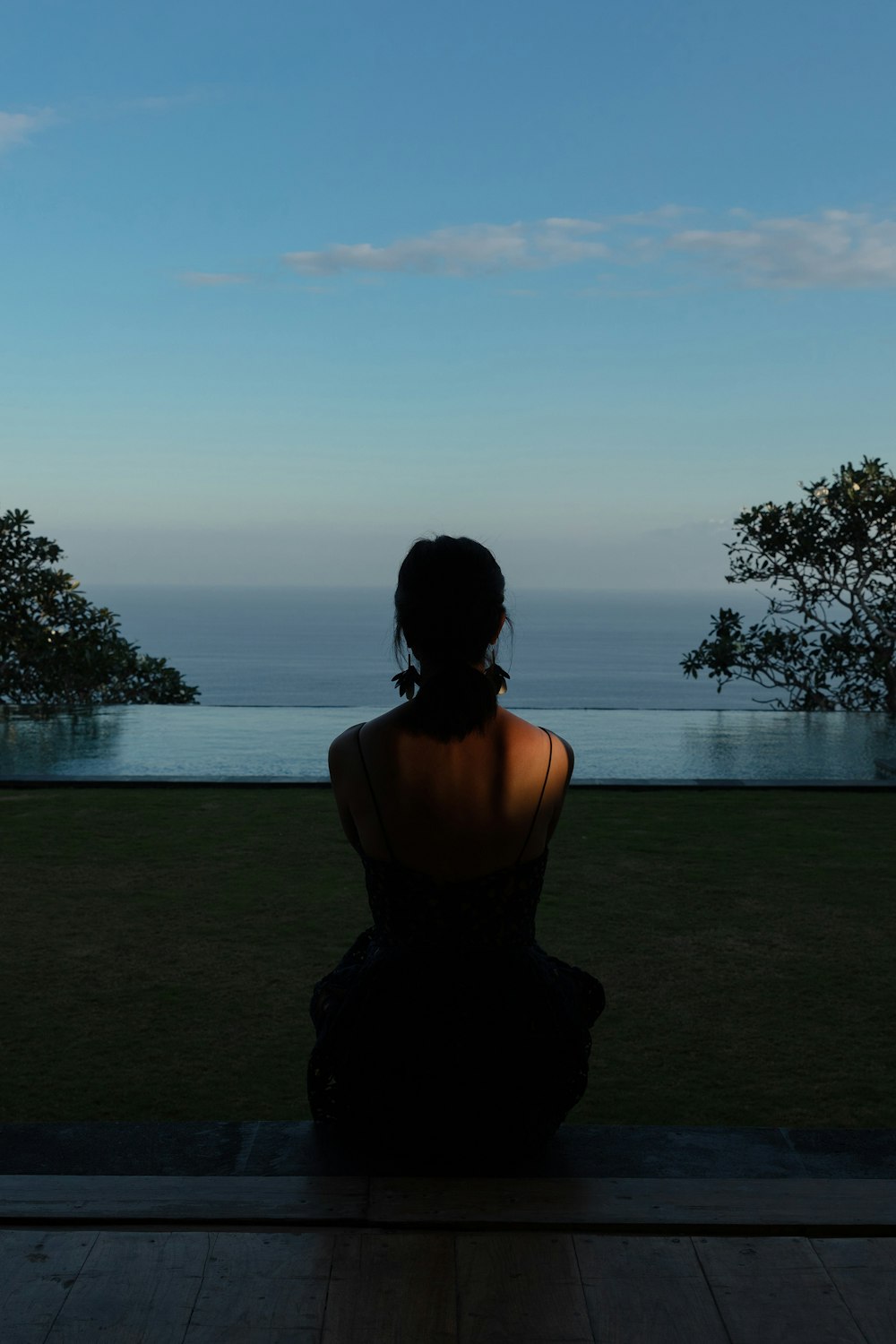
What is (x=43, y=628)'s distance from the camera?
11.3 meters

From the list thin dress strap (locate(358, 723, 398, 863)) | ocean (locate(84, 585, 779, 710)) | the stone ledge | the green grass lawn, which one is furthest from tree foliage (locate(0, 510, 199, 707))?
thin dress strap (locate(358, 723, 398, 863))

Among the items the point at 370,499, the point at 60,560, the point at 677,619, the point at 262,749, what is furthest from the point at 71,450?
the point at 677,619

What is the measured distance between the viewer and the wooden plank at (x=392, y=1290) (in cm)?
174

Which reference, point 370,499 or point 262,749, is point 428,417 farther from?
point 262,749

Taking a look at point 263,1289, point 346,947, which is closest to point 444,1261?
point 263,1289

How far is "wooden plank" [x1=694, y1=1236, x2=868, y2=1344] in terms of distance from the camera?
5.71ft

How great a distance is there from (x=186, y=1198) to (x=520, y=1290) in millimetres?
623

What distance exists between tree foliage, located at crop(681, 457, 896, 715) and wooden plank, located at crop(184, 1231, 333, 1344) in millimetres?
10685

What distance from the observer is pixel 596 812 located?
6.62 meters

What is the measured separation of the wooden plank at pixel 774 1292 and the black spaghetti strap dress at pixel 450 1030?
449 mm

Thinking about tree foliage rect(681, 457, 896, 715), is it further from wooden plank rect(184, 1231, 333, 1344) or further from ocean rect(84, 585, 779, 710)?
wooden plank rect(184, 1231, 333, 1344)

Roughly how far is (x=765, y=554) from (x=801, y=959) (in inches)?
340

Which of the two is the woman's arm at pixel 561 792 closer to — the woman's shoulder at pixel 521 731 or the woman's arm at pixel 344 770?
the woman's shoulder at pixel 521 731

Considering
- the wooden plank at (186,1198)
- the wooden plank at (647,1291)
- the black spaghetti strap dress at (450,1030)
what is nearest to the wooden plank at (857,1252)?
the wooden plank at (647,1291)
